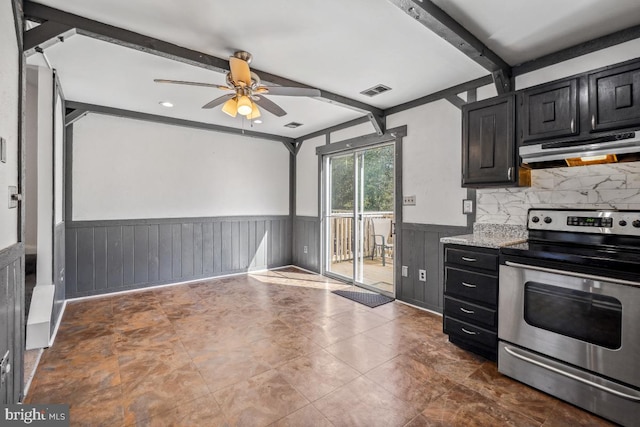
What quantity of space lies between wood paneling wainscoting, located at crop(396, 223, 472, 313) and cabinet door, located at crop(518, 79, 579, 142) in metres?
1.15

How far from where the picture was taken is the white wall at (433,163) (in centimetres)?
330

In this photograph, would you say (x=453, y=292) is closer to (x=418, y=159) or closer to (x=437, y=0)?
(x=418, y=159)

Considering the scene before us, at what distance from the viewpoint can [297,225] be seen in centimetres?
589

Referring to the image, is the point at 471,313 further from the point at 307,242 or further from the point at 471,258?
the point at 307,242

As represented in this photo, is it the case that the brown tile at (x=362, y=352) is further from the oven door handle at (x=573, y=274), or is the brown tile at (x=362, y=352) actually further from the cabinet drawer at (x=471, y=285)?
the oven door handle at (x=573, y=274)

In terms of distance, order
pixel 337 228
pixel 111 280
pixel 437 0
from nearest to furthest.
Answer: pixel 437 0 < pixel 111 280 < pixel 337 228

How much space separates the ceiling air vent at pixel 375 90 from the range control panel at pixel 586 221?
1917 mm

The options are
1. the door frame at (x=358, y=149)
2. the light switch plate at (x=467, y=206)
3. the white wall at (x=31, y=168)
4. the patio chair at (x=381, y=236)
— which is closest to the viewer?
the white wall at (x=31, y=168)

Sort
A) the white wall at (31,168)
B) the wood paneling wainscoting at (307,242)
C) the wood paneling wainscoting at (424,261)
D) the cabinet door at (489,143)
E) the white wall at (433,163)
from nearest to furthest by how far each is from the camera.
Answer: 1. the cabinet door at (489,143)
2. the white wall at (31,168)
3. the white wall at (433,163)
4. the wood paneling wainscoting at (424,261)
5. the wood paneling wainscoting at (307,242)

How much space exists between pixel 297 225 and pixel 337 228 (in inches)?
37.5

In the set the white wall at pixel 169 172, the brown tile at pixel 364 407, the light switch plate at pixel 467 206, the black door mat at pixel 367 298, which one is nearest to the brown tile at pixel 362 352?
the brown tile at pixel 364 407

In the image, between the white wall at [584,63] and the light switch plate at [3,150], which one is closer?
the light switch plate at [3,150]

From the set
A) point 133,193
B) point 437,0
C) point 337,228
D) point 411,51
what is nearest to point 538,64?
point 411,51

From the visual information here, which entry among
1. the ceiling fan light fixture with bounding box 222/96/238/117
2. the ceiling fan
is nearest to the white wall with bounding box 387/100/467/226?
the ceiling fan
